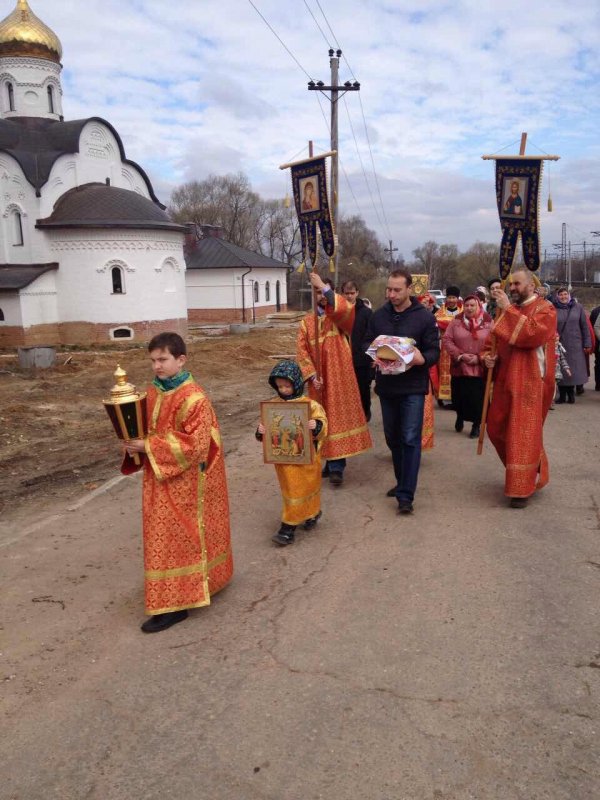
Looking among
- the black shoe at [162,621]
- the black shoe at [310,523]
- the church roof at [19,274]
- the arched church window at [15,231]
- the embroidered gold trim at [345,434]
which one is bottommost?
the black shoe at [162,621]

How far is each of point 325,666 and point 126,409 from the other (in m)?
1.60

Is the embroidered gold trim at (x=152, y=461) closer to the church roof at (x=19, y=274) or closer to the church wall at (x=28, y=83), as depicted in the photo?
the church roof at (x=19, y=274)

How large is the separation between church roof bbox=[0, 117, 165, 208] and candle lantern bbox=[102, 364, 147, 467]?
2314 cm

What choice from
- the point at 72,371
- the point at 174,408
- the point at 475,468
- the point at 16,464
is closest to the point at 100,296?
the point at 72,371

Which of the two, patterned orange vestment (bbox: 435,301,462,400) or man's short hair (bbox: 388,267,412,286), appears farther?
patterned orange vestment (bbox: 435,301,462,400)

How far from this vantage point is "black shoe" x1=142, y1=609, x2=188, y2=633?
372cm

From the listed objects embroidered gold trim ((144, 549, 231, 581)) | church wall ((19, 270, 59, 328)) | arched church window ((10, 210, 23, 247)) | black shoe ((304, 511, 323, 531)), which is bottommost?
black shoe ((304, 511, 323, 531))

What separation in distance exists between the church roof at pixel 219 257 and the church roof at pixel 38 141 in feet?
41.7

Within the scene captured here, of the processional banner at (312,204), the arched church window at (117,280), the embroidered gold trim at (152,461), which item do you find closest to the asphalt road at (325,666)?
the embroidered gold trim at (152,461)

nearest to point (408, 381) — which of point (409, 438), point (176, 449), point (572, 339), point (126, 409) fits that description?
point (409, 438)

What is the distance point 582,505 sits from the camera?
18.2 feet

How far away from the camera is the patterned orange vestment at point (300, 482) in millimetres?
4895

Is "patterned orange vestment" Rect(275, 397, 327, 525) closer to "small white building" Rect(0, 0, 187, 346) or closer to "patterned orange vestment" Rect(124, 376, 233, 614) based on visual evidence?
"patterned orange vestment" Rect(124, 376, 233, 614)

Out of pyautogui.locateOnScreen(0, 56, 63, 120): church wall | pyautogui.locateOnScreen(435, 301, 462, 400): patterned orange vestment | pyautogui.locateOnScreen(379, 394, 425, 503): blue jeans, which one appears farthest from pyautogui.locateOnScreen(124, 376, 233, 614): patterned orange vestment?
pyautogui.locateOnScreen(0, 56, 63, 120): church wall
